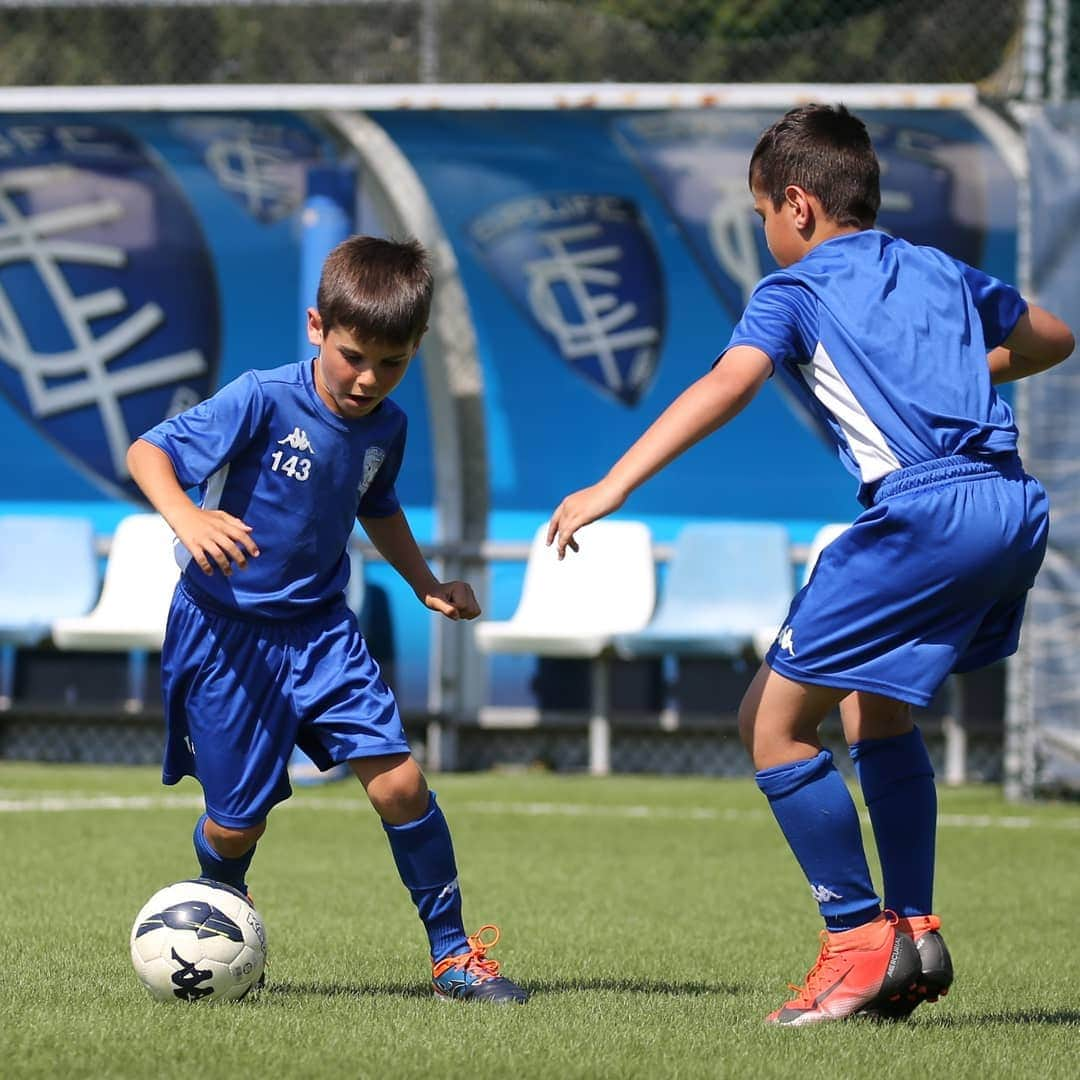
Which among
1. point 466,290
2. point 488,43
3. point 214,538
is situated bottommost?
point 214,538

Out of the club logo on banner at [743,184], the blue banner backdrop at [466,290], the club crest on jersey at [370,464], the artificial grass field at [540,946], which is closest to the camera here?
the artificial grass field at [540,946]

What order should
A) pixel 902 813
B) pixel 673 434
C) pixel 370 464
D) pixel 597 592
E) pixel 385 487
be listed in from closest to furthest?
1. pixel 673 434
2. pixel 902 813
3. pixel 370 464
4. pixel 385 487
5. pixel 597 592

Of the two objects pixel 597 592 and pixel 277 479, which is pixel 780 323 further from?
pixel 597 592

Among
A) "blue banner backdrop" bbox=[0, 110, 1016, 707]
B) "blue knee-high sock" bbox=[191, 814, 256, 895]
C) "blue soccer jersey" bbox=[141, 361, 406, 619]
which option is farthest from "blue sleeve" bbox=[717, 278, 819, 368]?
"blue banner backdrop" bbox=[0, 110, 1016, 707]

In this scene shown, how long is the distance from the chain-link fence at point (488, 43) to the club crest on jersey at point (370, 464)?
259 inches

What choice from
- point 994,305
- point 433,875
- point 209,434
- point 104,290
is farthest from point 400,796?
point 104,290

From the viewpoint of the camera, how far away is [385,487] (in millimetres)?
4406

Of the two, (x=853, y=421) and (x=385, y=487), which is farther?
(x=385, y=487)

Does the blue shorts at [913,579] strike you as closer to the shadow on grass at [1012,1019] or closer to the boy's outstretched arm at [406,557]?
the shadow on grass at [1012,1019]

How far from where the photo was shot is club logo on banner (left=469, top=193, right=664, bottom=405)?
36.6ft

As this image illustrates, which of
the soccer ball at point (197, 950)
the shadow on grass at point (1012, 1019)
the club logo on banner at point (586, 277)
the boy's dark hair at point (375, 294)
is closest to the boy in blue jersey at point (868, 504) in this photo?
the shadow on grass at point (1012, 1019)

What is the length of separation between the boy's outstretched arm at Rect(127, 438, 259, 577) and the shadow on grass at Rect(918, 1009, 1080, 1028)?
1.58m

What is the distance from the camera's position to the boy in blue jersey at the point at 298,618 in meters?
4.09

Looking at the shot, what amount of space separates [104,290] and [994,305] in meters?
8.20
